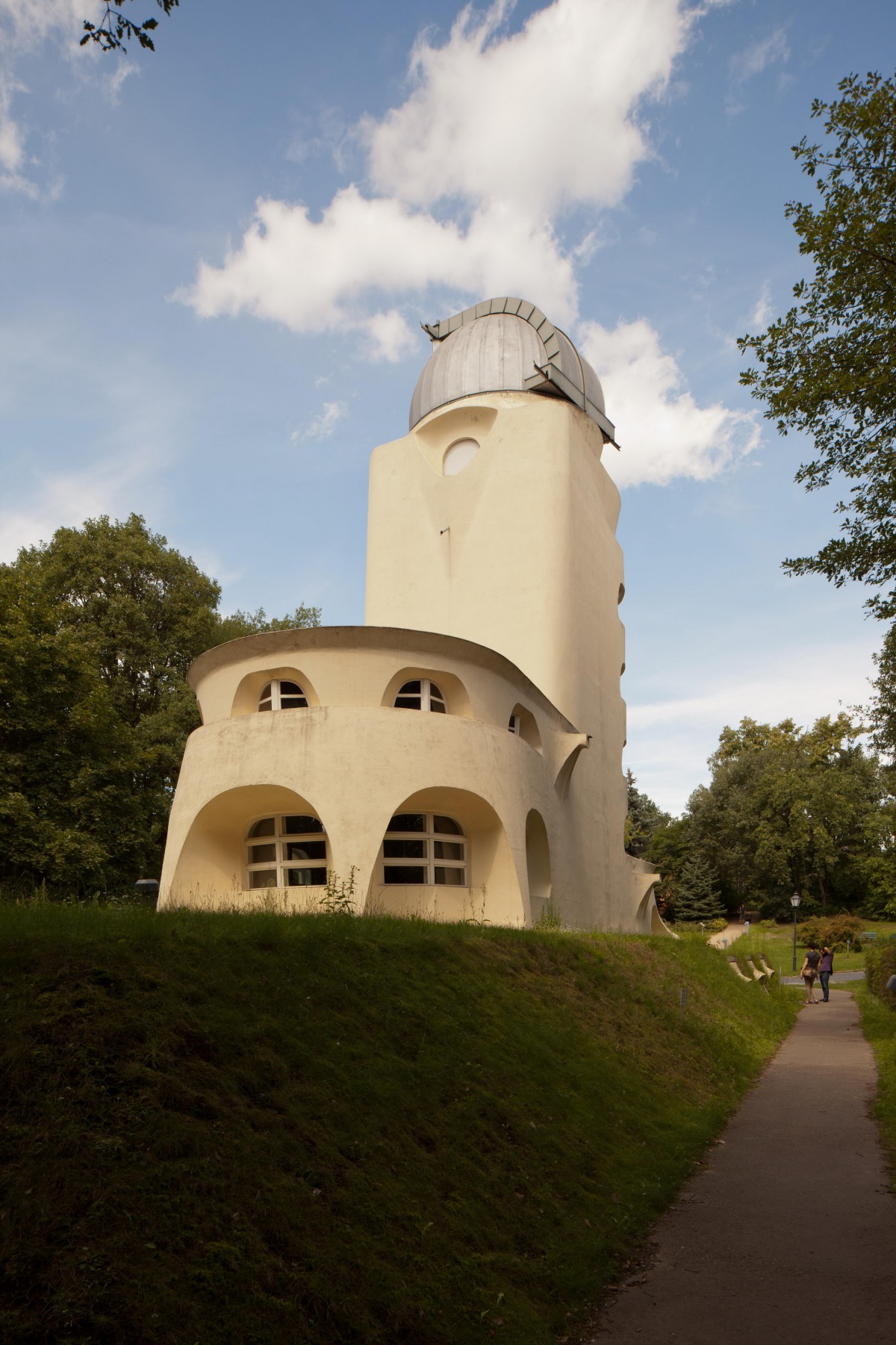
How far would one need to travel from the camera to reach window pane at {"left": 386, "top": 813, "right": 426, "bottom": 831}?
725 inches

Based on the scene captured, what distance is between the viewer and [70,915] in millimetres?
7652

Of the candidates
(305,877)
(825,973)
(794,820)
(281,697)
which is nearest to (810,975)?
(825,973)

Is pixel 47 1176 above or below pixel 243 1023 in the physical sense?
below

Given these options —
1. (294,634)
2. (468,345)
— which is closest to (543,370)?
(468,345)

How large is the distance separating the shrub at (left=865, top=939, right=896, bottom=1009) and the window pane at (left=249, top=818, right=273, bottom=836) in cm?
1267

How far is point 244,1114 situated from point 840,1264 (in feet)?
13.7

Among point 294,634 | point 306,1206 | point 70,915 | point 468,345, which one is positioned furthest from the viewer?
point 468,345

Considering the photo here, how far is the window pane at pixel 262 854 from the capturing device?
61.0ft

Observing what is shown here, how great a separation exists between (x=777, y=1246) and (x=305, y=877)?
12269mm

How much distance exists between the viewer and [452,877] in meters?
18.8

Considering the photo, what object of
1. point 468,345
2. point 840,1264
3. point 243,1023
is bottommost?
point 840,1264

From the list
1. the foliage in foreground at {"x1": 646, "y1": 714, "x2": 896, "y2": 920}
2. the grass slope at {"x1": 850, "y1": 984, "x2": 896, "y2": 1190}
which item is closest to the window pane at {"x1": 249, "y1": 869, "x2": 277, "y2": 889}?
the grass slope at {"x1": 850, "y1": 984, "x2": 896, "y2": 1190}

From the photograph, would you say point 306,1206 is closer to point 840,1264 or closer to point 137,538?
point 840,1264

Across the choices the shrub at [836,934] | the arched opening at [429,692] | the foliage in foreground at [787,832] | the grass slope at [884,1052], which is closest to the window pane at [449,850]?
the arched opening at [429,692]
